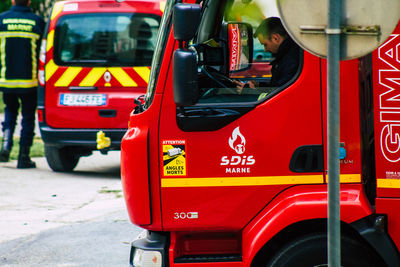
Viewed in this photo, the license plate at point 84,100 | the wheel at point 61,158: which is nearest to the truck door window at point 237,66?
the license plate at point 84,100

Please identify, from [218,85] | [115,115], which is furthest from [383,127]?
[115,115]

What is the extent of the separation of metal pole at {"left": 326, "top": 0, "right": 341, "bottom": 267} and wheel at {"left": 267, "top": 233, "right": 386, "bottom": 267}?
729mm

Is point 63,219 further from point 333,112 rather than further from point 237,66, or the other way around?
point 333,112

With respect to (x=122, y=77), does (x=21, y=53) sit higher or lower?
higher

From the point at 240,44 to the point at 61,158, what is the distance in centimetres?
615

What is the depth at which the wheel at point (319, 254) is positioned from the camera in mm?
3982

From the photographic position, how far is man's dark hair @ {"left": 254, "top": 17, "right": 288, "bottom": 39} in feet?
14.3

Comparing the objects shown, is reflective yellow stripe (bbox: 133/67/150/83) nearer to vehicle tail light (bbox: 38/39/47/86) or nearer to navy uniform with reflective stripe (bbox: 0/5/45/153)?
vehicle tail light (bbox: 38/39/47/86)

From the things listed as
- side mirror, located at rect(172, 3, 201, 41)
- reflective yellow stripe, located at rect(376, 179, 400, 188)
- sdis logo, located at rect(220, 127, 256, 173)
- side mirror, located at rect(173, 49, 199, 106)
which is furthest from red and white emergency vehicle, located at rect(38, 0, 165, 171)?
reflective yellow stripe, located at rect(376, 179, 400, 188)

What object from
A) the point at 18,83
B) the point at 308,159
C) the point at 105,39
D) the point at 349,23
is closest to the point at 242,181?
the point at 308,159

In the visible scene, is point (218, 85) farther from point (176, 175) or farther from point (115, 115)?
point (115, 115)

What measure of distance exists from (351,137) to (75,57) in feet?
20.7

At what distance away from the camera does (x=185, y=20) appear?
387 cm

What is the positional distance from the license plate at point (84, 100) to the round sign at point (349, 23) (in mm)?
6537
